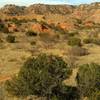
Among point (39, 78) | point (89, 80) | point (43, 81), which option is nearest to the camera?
point (43, 81)

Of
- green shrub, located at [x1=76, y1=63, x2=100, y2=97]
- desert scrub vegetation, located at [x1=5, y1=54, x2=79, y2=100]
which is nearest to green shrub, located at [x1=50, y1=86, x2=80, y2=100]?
desert scrub vegetation, located at [x1=5, y1=54, x2=79, y2=100]

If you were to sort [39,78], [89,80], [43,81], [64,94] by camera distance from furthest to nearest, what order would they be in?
1. [89,80]
2. [64,94]
3. [39,78]
4. [43,81]

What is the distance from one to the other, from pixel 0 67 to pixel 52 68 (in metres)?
8.28

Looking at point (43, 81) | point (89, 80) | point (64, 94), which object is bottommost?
point (64, 94)

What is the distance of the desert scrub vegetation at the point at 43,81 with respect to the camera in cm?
1517

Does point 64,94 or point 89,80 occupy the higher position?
point 89,80

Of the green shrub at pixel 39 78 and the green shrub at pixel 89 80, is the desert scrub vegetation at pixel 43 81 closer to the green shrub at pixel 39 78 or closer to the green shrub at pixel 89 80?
the green shrub at pixel 39 78

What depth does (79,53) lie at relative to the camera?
101ft

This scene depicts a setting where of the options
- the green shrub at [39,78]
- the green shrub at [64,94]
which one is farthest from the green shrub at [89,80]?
the green shrub at [39,78]

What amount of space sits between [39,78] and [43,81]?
0.79 feet

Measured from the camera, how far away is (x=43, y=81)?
Answer: 15.1 meters

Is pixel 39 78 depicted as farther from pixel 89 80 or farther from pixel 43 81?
pixel 89 80

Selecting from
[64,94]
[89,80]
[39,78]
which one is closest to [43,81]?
[39,78]

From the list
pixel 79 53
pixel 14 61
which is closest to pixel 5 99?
pixel 14 61
